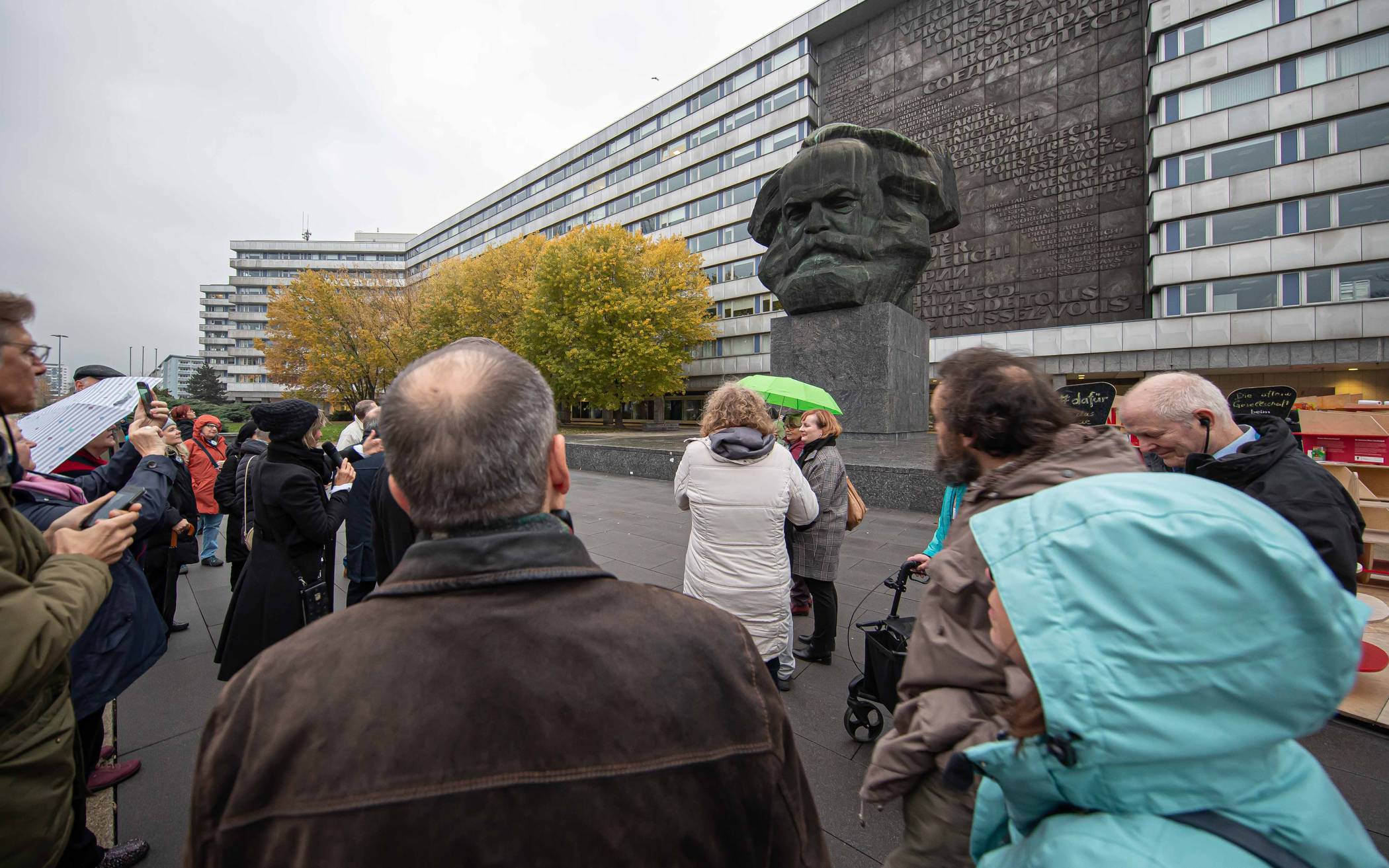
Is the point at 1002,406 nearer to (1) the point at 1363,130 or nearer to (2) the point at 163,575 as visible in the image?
(2) the point at 163,575

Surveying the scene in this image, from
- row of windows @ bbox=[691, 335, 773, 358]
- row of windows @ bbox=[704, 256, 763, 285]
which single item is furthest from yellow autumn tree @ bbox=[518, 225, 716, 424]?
row of windows @ bbox=[704, 256, 763, 285]

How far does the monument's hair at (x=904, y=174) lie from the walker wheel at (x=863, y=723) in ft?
37.6

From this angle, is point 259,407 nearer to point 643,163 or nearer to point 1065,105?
point 1065,105

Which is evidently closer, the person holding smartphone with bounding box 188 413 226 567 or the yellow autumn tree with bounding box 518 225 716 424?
the person holding smartphone with bounding box 188 413 226 567

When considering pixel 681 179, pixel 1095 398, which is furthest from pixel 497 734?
pixel 681 179

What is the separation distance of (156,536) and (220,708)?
3681 mm

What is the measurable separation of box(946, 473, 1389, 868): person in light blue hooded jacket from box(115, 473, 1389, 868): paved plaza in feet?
5.22

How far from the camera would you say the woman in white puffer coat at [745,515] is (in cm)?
288

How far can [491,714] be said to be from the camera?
0.80m

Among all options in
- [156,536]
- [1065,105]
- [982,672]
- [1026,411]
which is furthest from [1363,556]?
[1065,105]

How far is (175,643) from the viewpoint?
4.11 meters

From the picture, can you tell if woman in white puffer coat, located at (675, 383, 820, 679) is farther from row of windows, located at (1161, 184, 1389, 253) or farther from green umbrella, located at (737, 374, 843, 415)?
row of windows, located at (1161, 184, 1389, 253)

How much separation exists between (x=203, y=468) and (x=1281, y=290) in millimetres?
33753

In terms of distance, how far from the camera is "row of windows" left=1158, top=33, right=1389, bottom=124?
813 inches
